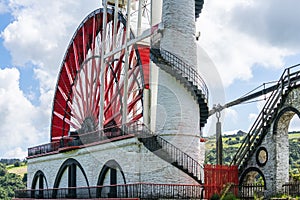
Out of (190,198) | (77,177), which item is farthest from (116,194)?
(77,177)

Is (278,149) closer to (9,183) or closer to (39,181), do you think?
(39,181)

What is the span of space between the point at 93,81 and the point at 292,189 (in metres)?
17.0

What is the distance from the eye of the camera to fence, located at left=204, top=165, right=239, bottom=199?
843 inches

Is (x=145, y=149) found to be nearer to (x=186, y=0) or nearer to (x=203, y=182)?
(x=203, y=182)

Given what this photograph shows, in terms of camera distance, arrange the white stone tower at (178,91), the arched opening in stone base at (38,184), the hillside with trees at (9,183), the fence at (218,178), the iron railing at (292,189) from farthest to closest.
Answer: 1. the hillside with trees at (9,183)
2. the arched opening in stone base at (38,184)
3. the white stone tower at (178,91)
4. the fence at (218,178)
5. the iron railing at (292,189)

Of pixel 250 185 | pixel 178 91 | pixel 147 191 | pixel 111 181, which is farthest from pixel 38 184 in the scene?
pixel 250 185

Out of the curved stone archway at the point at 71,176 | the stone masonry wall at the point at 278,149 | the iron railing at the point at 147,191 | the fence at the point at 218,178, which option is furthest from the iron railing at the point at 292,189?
the curved stone archway at the point at 71,176

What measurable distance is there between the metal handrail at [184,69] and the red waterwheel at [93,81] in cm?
346

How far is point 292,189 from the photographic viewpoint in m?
20.5

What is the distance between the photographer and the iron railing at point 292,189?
66.2ft

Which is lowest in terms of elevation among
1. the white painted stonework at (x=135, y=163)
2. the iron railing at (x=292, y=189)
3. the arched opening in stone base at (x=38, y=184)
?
the arched opening in stone base at (x=38, y=184)

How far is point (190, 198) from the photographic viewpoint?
68.1 feet

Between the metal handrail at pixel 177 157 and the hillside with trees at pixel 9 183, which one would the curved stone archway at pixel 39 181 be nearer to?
the metal handrail at pixel 177 157

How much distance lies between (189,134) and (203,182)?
2271 mm
